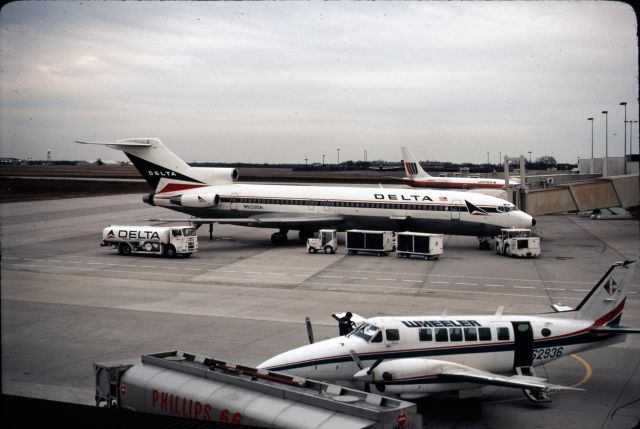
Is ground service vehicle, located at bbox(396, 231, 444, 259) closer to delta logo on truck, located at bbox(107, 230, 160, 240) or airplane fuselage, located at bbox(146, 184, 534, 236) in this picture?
airplane fuselage, located at bbox(146, 184, 534, 236)

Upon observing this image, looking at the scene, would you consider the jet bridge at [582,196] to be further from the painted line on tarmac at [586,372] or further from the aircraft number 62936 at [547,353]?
the aircraft number 62936 at [547,353]

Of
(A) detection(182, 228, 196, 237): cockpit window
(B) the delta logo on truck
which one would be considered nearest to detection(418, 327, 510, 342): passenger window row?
(A) detection(182, 228, 196, 237): cockpit window

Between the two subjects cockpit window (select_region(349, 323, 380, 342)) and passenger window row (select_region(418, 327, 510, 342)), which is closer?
cockpit window (select_region(349, 323, 380, 342))

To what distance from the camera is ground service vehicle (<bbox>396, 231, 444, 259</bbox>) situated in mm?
45688

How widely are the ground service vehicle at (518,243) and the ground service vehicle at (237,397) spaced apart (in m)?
33.6

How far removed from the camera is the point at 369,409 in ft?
42.8

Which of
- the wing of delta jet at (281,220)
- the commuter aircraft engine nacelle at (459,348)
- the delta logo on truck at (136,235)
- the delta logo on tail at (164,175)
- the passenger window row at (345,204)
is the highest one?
the delta logo on tail at (164,175)

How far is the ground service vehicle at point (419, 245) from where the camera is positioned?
45688mm

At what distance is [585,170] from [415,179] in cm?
2312

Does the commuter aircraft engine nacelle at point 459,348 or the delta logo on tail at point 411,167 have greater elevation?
the delta logo on tail at point 411,167

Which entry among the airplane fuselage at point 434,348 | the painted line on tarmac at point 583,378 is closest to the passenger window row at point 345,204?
the painted line on tarmac at point 583,378

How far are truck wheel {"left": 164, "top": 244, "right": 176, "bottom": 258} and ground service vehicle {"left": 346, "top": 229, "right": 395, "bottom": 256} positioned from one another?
1210 centimetres

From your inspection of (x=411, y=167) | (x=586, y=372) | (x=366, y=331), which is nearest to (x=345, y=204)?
(x=586, y=372)

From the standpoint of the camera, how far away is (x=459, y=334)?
1962 centimetres
